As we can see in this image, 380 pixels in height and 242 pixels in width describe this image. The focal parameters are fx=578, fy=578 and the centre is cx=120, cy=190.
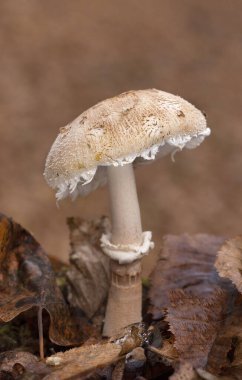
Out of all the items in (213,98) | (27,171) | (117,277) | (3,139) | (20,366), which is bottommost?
(20,366)

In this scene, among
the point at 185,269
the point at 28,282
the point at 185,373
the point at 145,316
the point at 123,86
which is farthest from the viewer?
the point at 123,86

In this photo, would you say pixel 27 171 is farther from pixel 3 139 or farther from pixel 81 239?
pixel 81 239

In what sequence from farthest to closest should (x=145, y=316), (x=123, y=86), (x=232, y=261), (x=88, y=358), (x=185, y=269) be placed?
(x=123, y=86) < (x=185, y=269) < (x=145, y=316) < (x=232, y=261) < (x=88, y=358)

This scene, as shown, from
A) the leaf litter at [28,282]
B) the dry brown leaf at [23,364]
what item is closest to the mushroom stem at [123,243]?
the leaf litter at [28,282]

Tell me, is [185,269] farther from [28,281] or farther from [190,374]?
[190,374]

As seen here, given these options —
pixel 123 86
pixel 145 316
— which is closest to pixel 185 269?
pixel 145 316

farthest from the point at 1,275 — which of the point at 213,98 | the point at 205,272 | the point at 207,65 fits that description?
the point at 207,65

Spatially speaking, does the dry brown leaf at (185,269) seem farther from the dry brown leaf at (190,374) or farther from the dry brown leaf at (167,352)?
the dry brown leaf at (190,374)
